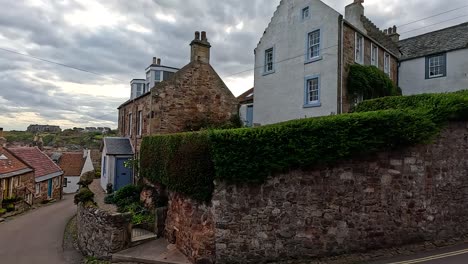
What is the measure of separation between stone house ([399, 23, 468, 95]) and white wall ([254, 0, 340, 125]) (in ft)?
25.9

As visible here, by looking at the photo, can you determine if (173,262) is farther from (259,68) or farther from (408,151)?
(259,68)

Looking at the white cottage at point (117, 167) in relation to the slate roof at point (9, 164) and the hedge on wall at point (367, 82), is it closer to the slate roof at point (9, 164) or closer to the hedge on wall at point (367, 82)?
the slate roof at point (9, 164)

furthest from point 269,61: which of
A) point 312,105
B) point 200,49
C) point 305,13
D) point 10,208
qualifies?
point 10,208

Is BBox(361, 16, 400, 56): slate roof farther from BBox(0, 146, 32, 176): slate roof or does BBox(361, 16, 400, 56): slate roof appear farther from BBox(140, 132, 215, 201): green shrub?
BBox(0, 146, 32, 176): slate roof

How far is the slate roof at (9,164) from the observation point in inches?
939

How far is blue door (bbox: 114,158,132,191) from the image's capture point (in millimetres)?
20222

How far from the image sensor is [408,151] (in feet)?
30.4

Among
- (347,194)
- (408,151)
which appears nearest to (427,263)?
(347,194)

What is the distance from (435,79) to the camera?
18203 mm

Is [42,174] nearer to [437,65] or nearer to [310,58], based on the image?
[310,58]

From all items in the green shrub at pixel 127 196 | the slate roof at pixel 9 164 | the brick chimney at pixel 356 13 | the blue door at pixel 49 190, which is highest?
the brick chimney at pixel 356 13

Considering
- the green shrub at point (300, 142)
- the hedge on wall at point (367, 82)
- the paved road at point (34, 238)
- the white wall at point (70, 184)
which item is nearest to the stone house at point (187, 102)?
the paved road at point (34, 238)

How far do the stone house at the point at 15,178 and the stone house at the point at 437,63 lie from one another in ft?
103

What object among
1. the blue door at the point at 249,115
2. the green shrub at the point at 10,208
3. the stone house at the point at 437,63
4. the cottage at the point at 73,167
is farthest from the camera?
the cottage at the point at 73,167
